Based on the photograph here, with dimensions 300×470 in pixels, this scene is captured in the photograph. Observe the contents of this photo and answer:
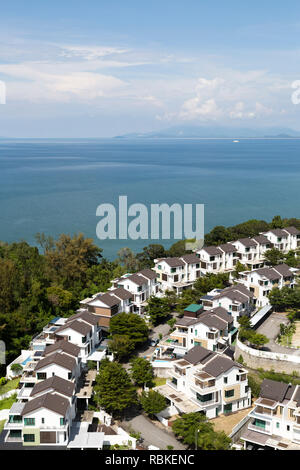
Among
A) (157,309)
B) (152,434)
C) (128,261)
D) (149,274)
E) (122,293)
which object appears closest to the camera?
(152,434)

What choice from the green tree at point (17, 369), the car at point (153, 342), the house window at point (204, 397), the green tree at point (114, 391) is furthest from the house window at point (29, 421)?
the car at point (153, 342)

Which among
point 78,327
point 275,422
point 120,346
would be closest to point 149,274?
point 120,346

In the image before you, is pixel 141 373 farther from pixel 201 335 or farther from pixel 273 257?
pixel 273 257

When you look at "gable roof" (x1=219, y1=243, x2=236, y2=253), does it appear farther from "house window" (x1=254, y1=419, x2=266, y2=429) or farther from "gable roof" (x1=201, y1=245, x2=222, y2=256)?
"house window" (x1=254, y1=419, x2=266, y2=429)

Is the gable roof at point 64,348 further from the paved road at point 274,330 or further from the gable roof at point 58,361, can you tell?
the paved road at point 274,330

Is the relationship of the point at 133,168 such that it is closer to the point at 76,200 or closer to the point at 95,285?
the point at 76,200

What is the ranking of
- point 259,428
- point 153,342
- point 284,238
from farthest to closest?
point 284,238 < point 153,342 < point 259,428
